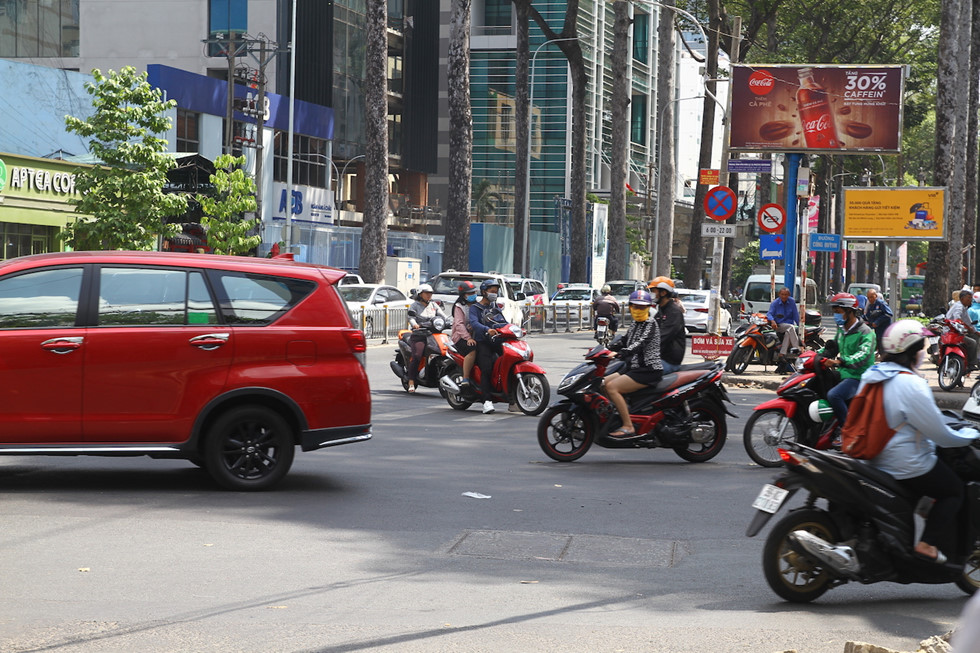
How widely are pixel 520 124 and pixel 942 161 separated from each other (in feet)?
75.4

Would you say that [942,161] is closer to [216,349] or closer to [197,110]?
[216,349]

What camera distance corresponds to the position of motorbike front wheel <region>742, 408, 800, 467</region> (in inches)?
484

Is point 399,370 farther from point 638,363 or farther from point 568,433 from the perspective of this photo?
point 638,363

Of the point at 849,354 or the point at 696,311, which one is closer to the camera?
the point at 849,354

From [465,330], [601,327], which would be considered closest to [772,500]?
[465,330]

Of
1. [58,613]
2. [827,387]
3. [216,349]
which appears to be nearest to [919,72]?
[827,387]

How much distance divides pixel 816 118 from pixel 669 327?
22224mm

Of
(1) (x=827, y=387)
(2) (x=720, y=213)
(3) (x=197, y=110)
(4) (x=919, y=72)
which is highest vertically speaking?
(4) (x=919, y=72)

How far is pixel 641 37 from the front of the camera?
91.8 meters

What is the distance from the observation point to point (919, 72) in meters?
56.9

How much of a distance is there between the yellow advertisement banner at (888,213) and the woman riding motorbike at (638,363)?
2270cm

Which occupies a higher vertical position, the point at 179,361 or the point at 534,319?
the point at 179,361

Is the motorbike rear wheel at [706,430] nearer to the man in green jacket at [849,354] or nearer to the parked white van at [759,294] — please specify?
the man in green jacket at [849,354]

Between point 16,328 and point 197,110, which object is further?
point 197,110
